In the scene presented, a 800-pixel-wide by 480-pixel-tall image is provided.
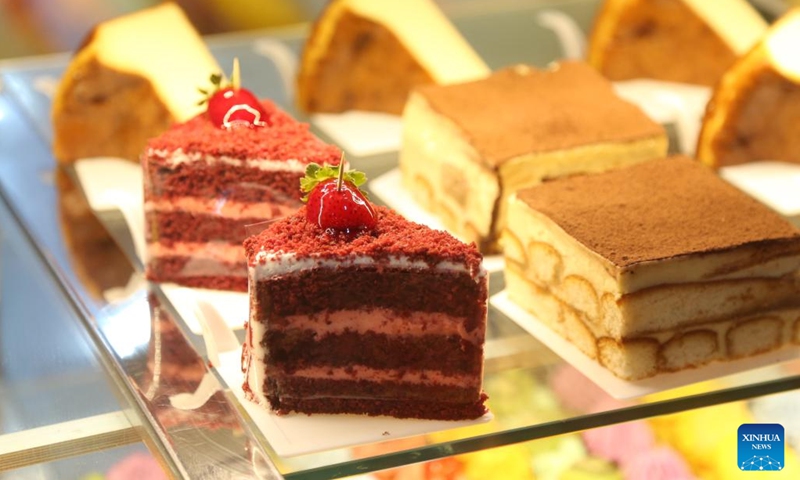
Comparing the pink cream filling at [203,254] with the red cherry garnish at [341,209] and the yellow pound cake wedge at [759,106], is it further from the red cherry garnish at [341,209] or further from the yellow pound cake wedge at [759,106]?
the yellow pound cake wedge at [759,106]

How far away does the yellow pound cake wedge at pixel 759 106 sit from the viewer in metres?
3.09

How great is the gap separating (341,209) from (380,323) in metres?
0.21

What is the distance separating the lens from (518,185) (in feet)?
9.24

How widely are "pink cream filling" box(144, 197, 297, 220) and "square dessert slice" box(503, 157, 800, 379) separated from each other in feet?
1.65

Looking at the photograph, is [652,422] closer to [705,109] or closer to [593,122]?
[593,122]

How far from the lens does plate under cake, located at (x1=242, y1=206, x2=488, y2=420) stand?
2.10 m

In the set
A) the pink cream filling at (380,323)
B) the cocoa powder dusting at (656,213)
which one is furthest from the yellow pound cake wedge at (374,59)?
the pink cream filling at (380,323)

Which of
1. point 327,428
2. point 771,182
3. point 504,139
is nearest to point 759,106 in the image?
point 771,182

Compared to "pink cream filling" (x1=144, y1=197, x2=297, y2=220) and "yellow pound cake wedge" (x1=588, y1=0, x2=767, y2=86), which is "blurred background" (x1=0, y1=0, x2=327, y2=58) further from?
"pink cream filling" (x1=144, y1=197, x2=297, y2=220)

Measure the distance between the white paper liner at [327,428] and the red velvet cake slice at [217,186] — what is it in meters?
0.49

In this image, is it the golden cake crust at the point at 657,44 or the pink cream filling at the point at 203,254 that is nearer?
the pink cream filling at the point at 203,254

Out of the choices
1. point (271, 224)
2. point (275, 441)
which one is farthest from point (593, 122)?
point (275, 441)

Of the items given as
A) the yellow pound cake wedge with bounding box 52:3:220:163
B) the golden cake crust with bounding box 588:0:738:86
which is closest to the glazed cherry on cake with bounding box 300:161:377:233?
the yellow pound cake wedge with bounding box 52:3:220:163

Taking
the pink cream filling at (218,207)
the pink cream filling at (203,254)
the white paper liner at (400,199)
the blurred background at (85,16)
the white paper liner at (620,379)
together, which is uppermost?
the blurred background at (85,16)
